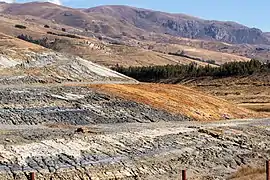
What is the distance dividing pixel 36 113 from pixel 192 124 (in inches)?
554

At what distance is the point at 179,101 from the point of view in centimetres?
5719

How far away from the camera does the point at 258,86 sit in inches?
5118

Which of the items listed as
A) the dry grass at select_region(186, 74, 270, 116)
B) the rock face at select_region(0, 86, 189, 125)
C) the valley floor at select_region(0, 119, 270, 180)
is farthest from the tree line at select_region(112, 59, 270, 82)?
the valley floor at select_region(0, 119, 270, 180)

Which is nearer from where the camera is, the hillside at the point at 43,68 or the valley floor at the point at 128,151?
the valley floor at the point at 128,151

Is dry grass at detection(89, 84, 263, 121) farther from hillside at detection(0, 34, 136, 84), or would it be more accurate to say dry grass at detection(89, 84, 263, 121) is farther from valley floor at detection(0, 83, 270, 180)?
hillside at detection(0, 34, 136, 84)

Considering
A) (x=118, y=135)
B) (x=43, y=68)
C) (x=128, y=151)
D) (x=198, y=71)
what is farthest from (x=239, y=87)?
(x=128, y=151)

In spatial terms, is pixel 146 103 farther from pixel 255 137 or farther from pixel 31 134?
pixel 31 134

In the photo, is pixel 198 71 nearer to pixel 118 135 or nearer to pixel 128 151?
pixel 118 135

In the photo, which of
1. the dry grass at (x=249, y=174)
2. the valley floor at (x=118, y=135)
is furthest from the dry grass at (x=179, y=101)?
the dry grass at (x=249, y=174)

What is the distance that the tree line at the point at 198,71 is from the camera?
153m

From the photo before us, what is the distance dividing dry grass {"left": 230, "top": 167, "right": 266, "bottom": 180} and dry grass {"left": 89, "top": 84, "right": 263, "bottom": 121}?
18222mm

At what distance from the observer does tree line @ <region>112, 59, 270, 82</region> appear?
15288 cm

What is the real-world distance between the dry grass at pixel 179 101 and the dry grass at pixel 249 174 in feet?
59.8

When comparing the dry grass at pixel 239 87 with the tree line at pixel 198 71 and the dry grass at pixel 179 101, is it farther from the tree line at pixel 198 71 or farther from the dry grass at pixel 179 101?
the dry grass at pixel 179 101
